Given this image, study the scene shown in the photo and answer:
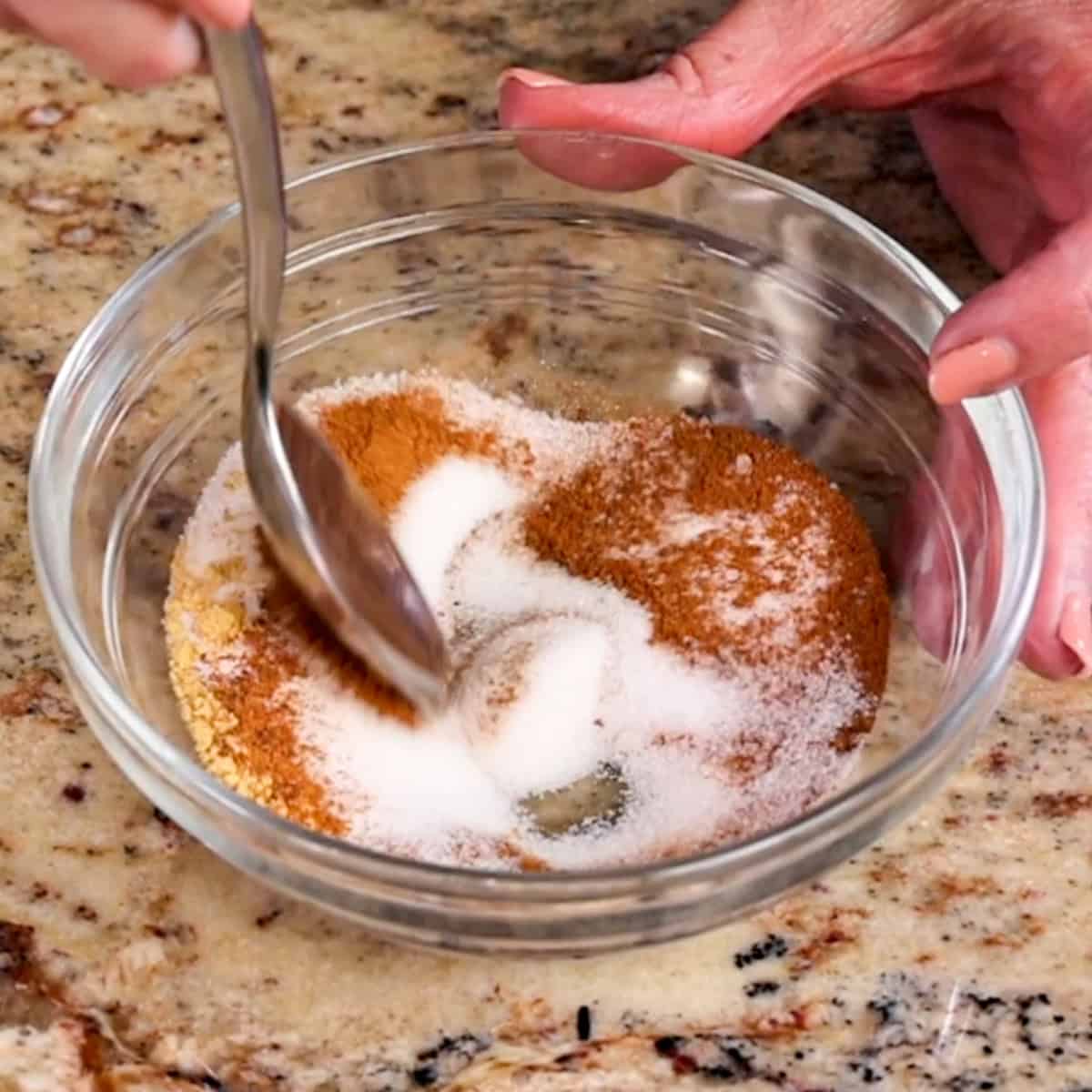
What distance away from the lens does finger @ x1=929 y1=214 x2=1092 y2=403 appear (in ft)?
2.60

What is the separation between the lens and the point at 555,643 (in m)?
0.83

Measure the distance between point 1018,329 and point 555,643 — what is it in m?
0.26

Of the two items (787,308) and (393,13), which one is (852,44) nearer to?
(787,308)

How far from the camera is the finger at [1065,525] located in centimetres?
84

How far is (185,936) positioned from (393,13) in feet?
2.34

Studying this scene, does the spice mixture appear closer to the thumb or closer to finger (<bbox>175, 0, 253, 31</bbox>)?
the thumb

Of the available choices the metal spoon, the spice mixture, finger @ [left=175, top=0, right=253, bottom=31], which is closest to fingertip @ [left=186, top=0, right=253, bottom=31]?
finger @ [left=175, top=0, right=253, bottom=31]

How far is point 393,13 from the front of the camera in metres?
1.22

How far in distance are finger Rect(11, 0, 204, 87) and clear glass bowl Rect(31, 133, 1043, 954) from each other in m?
0.20

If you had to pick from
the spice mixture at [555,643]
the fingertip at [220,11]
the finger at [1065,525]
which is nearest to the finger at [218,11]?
the fingertip at [220,11]

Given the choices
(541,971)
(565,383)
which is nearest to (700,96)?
(565,383)

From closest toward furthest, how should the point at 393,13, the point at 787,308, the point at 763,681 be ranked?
the point at 763,681
the point at 787,308
the point at 393,13

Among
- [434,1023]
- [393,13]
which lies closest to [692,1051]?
[434,1023]

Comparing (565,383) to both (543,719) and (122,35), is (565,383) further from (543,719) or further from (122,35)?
(122,35)
